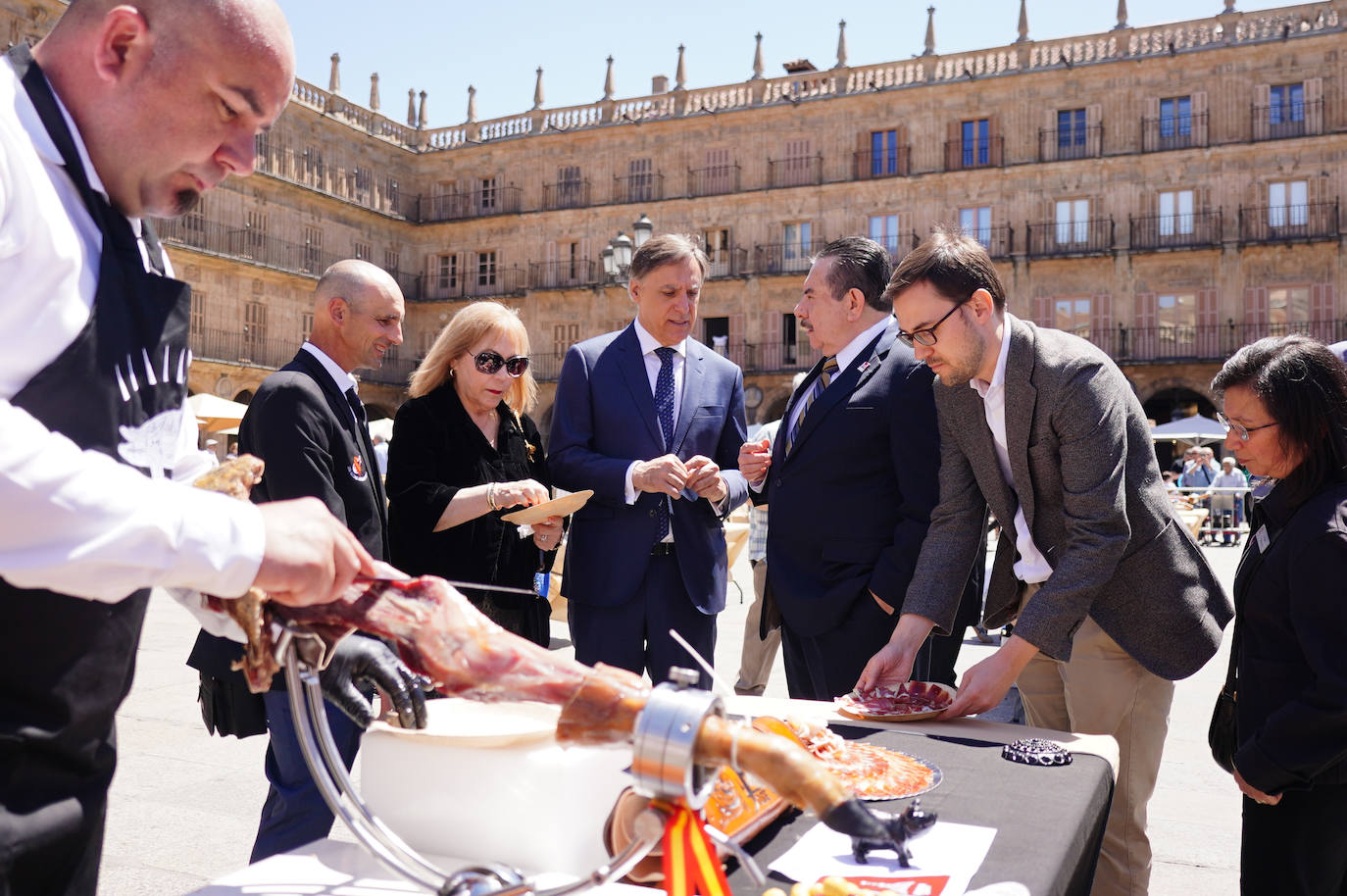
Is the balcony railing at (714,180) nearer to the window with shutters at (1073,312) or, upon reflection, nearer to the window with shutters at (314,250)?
the window with shutters at (1073,312)

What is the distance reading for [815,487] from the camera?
3.21 m

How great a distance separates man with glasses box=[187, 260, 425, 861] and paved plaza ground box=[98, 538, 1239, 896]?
84cm

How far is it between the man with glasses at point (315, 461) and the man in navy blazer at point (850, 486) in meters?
1.29

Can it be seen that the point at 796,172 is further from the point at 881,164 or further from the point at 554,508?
the point at 554,508

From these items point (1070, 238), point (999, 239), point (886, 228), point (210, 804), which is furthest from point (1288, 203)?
point (210, 804)

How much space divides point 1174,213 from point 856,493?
99.9ft

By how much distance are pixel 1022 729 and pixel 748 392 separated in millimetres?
31492

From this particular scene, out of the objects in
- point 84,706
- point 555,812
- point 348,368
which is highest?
point 348,368

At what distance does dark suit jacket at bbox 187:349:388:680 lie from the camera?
2.77 m

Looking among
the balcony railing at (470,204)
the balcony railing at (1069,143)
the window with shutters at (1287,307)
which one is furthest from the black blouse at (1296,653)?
the balcony railing at (470,204)

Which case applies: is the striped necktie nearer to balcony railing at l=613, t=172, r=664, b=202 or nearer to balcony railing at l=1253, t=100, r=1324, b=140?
balcony railing at l=1253, t=100, r=1324, b=140


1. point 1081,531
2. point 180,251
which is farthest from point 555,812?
point 180,251

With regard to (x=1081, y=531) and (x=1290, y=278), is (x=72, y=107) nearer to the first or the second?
(x=1081, y=531)

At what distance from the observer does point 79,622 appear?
128 cm
